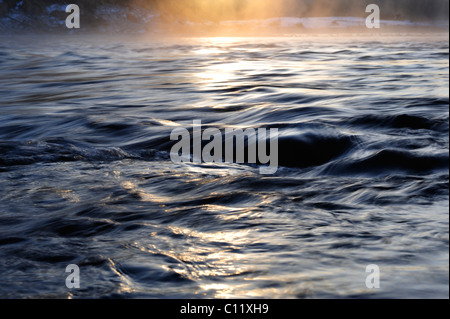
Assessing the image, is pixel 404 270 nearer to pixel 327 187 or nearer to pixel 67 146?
pixel 327 187

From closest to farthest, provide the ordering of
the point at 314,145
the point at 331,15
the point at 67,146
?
the point at 314,145, the point at 67,146, the point at 331,15

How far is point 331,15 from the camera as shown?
78000 millimetres

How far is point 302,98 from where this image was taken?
26.8 feet

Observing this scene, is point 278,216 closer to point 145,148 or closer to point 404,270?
point 404,270

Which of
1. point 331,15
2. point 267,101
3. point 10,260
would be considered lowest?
point 10,260

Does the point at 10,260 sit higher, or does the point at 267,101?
the point at 267,101

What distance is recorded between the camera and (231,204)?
3.47 meters

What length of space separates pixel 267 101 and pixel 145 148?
3138 mm

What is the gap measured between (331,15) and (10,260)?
80027 millimetres

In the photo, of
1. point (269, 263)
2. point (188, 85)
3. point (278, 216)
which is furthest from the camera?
point (188, 85)

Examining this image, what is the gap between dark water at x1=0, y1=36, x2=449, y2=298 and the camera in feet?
7.58

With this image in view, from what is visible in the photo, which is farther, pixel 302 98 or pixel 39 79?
pixel 39 79

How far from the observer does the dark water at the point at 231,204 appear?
7.58 feet

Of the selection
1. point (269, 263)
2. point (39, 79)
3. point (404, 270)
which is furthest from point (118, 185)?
point (39, 79)
